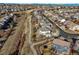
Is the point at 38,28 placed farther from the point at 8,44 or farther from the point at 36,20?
the point at 8,44

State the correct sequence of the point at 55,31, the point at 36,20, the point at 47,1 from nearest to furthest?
the point at 55,31 → the point at 36,20 → the point at 47,1

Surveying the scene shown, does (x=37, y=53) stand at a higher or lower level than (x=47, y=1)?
lower

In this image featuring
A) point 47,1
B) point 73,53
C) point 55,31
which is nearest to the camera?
point 73,53

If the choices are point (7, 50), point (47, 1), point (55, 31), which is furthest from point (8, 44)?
point (47, 1)

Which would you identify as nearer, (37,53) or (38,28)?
(37,53)

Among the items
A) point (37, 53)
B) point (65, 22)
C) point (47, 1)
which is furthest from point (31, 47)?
point (47, 1)

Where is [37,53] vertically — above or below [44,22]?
below

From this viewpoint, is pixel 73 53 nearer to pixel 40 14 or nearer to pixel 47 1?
pixel 40 14

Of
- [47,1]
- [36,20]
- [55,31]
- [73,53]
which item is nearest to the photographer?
[73,53]

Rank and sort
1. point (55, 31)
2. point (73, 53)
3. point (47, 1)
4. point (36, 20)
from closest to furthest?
point (73, 53), point (55, 31), point (36, 20), point (47, 1)
